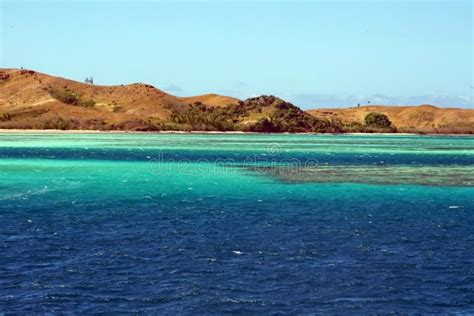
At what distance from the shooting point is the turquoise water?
2211 cm


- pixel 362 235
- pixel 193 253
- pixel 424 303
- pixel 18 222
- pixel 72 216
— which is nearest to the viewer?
pixel 424 303

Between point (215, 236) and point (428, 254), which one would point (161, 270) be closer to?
point (215, 236)

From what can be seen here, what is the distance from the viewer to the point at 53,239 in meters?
30.7

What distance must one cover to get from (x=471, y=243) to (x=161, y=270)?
539 inches

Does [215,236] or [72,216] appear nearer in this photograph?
[215,236]

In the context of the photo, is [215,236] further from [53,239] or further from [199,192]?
[199,192]

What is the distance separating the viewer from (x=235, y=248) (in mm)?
29281

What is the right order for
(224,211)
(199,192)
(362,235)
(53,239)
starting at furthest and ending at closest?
(199,192), (224,211), (362,235), (53,239)

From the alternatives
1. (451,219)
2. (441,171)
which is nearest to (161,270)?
(451,219)

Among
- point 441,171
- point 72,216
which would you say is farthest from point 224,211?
point 441,171

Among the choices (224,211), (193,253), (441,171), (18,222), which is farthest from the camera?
(441,171)

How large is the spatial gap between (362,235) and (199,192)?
20853mm

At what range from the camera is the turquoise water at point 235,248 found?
870 inches

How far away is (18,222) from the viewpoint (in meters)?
35.4
